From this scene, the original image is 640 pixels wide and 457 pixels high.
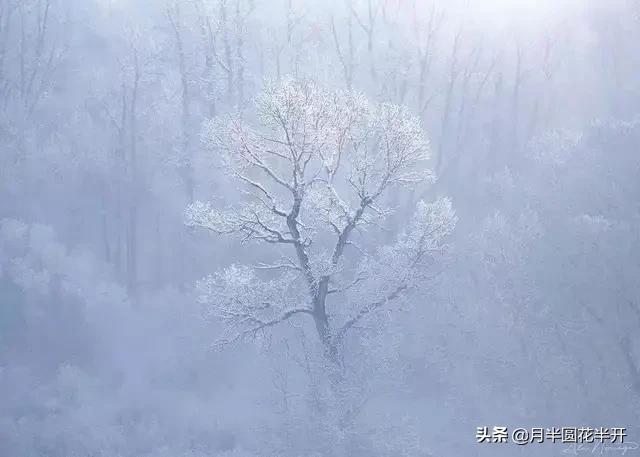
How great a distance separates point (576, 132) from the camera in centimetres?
2738

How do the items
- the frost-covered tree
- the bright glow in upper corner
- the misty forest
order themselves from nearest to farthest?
the frost-covered tree
the misty forest
the bright glow in upper corner

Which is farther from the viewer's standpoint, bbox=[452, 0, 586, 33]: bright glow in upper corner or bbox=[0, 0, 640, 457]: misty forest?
bbox=[452, 0, 586, 33]: bright glow in upper corner

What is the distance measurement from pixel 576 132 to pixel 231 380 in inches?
755

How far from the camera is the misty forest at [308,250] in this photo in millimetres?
15852

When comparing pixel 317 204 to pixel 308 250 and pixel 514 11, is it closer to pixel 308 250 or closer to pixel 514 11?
pixel 308 250

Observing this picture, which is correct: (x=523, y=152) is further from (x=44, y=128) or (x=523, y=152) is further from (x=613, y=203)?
(x=44, y=128)

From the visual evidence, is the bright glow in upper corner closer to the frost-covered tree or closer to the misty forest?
the misty forest

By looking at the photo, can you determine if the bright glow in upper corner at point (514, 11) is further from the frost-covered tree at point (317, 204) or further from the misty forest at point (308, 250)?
the frost-covered tree at point (317, 204)

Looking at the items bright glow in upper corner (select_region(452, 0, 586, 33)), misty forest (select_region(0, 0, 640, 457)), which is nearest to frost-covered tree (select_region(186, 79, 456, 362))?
misty forest (select_region(0, 0, 640, 457))

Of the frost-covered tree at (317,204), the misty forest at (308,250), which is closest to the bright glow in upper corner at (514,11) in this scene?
the misty forest at (308,250)

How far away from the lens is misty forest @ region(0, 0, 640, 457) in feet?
52.0

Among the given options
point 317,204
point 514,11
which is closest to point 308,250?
point 317,204

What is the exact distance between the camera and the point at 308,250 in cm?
1755

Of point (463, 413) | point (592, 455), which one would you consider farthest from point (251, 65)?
point (592, 455)
